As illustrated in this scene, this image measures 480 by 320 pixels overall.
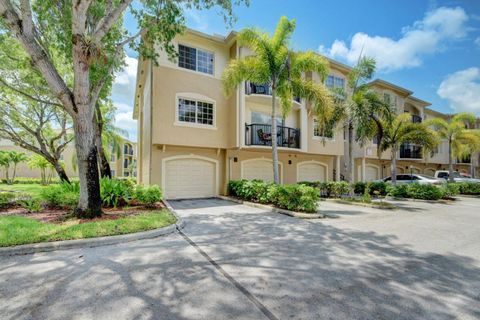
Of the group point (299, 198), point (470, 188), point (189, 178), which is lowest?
point (470, 188)

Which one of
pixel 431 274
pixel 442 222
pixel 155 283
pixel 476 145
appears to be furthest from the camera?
pixel 476 145

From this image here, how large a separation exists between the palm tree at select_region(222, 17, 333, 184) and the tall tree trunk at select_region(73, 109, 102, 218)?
6.84m

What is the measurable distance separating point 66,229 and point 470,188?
2570cm

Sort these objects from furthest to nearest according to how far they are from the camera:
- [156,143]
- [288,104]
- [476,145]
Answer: [476,145]
[156,143]
[288,104]

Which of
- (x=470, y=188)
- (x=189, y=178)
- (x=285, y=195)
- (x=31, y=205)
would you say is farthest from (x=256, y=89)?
(x=470, y=188)

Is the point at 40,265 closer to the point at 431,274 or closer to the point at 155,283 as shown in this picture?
the point at 155,283

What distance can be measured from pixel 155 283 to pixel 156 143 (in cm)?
1011

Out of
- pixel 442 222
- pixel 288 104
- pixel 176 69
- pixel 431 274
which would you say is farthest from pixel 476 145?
pixel 176 69

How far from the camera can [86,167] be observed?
766 centimetres

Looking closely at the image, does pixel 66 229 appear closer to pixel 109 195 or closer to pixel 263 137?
pixel 109 195

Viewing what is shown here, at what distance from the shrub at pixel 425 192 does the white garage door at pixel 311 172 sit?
6258 millimetres

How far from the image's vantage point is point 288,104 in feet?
39.8

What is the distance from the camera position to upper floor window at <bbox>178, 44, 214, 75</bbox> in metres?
14.2

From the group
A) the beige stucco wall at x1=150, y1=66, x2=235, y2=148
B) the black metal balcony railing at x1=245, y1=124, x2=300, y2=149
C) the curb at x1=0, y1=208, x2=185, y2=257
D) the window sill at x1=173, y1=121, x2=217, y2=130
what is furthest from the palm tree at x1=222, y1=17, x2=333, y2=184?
the curb at x1=0, y1=208, x2=185, y2=257
